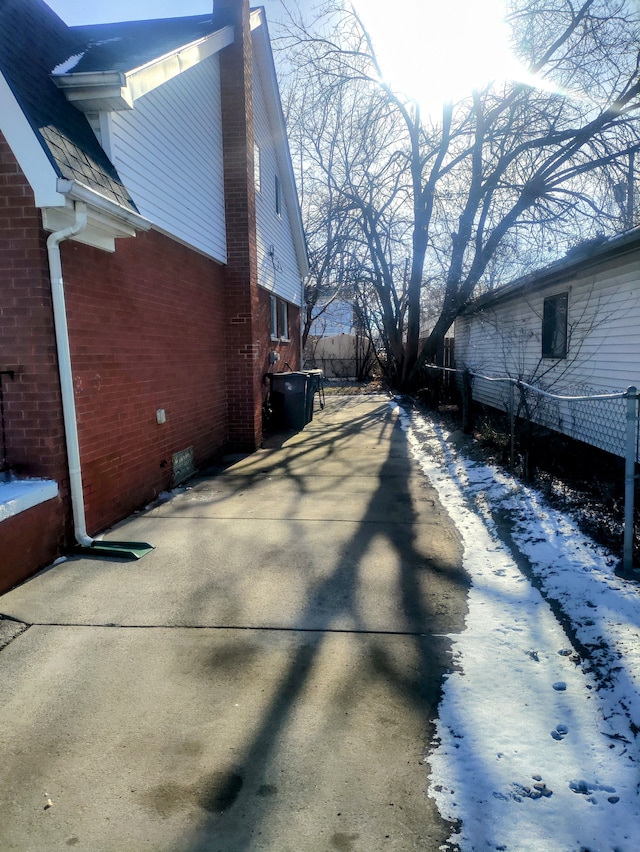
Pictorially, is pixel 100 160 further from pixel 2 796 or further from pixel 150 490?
pixel 2 796

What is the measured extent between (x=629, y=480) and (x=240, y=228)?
7.18m

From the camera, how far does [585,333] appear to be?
28.5ft

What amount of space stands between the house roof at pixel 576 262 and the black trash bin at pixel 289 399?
477 cm

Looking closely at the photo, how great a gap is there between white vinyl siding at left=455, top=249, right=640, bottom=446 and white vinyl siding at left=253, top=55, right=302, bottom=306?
5.25 m

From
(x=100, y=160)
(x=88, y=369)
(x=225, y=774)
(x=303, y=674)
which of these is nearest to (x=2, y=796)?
(x=225, y=774)

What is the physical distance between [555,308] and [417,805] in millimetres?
9919

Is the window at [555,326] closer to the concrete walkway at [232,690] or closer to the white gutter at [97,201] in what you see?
the concrete walkway at [232,690]

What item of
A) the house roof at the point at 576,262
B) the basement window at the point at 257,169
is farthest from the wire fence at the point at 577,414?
the basement window at the point at 257,169

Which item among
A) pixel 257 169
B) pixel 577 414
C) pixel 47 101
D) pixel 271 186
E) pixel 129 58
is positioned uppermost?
pixel 271 186

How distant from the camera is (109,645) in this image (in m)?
3.24

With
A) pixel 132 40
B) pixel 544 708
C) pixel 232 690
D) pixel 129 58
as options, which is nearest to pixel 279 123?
pixel 132 40

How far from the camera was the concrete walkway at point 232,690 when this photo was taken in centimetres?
202

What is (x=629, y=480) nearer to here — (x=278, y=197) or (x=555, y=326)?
(x=555, y=326)

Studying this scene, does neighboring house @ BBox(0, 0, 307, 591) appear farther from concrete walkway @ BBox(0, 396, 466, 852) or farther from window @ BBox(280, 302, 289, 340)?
window @ BBox(280, 302, 289, 340)
